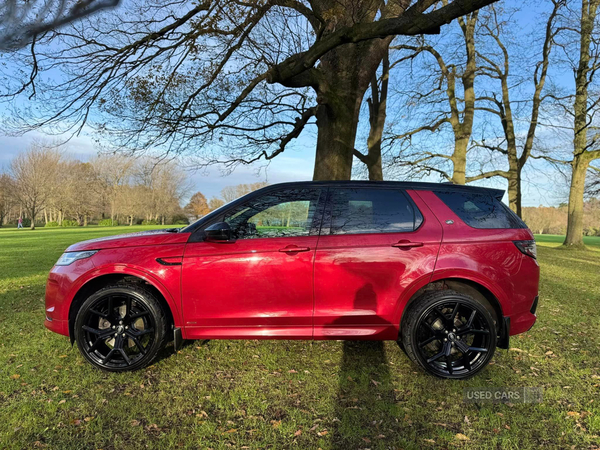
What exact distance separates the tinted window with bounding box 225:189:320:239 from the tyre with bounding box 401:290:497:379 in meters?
1.33

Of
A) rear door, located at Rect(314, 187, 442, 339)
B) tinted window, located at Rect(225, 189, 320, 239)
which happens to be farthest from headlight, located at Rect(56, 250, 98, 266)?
rear door, located at Rect(314, 187, 442, 339)

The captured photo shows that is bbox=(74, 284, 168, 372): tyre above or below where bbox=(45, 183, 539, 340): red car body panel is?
below

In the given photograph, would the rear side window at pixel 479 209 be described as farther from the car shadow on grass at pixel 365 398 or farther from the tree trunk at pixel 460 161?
the tree trunk at pixel 460 161

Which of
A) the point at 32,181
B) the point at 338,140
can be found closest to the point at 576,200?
the point at 338,140

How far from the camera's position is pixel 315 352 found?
391 cm

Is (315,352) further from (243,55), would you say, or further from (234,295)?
(243,55)

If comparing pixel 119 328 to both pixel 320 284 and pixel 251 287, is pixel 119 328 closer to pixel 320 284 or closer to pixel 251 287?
pixel 251 287

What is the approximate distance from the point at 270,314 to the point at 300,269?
1.68 ft

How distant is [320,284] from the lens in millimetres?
3266

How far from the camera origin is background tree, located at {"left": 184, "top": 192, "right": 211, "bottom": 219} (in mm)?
76613

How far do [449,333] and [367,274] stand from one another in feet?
3.20

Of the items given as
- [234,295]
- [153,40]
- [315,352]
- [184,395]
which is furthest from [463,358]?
[153,40]

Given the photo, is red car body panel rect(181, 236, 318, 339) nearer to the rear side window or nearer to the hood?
the hood

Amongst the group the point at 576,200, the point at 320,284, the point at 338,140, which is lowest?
the point at 320,284
